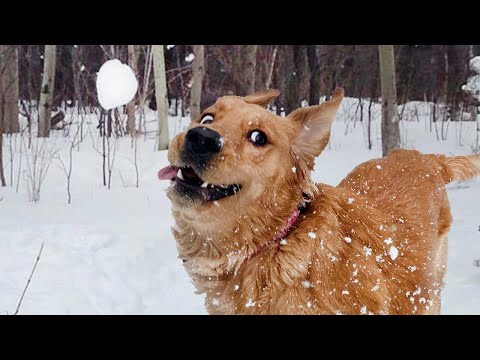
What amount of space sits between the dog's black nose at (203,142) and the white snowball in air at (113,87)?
19.7ft

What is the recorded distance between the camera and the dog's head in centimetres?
228

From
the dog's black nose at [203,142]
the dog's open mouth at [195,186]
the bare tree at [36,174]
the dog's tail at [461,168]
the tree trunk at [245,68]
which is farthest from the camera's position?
the tree trunk at [245,68]

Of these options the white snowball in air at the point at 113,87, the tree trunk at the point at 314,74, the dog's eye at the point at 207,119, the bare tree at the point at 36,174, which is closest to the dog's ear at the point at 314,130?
the dog's eye at the point at 207,119

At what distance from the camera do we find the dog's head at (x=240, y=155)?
89.7 inches

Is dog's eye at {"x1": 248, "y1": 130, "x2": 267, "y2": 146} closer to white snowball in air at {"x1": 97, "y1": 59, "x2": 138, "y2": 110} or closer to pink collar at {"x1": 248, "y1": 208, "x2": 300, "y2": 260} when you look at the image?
pink collar at {"x1": 248, "y1": 208, "x2": 300, "y2": 260}

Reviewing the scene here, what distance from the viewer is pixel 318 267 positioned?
2490 millimetres

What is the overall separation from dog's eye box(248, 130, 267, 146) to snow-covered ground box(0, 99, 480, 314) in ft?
8.16

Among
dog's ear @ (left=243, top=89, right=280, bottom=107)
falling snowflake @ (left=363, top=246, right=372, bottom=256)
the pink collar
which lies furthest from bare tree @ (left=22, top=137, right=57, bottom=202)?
falling snowflake @ (left=363, top=246, right=372, bottom=256)

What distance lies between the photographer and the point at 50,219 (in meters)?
6.37

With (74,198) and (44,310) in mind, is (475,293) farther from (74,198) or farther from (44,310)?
(74,198)

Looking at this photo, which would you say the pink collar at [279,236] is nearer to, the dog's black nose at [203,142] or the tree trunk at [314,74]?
the dog's black nose at [203,142]

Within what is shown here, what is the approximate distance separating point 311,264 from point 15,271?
3291mm

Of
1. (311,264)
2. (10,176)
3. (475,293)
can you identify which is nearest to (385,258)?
(311,264)
